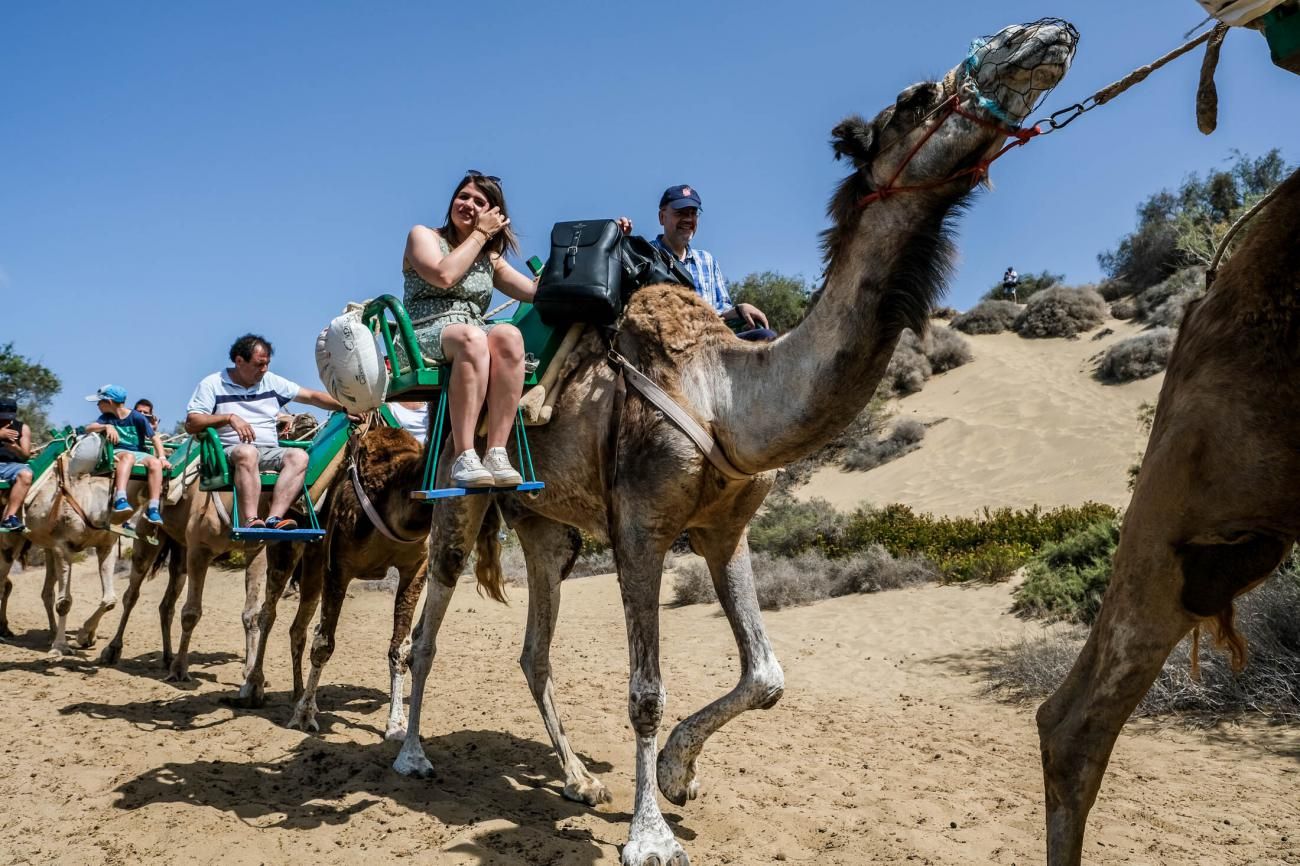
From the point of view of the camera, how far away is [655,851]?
4.39 metres

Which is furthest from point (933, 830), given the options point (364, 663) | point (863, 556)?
point (863, 556)

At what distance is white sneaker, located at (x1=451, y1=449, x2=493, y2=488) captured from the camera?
484cm

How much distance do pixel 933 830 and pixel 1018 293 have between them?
170 feet

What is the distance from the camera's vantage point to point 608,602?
15.8 meters

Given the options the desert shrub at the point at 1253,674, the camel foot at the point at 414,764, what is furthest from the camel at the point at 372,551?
the desert shrub at the point at 1253,674

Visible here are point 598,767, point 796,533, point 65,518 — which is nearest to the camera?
point 598,767

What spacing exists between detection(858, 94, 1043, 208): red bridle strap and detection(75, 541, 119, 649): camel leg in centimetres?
1065

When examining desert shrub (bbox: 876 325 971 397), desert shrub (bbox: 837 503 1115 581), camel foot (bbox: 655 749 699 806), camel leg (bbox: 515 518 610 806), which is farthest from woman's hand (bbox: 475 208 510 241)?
desert shrub (bbox: 876 325 971 397)

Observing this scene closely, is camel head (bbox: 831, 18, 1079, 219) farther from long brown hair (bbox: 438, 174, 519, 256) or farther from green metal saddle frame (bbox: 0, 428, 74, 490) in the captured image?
green metal saddle frame (bbox: 0, 428, 74, 490)

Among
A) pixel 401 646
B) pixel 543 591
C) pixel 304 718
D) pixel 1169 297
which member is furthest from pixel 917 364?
pixel 543 591

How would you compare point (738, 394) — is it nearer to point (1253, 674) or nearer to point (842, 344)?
point (842, 344)

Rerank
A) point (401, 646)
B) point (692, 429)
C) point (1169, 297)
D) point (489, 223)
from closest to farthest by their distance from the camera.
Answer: point (692, 429) < point (489, 223) < point (401, 646) < point (1169, 297)

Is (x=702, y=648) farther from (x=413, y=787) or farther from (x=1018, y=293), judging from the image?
(x=1018, y=293)

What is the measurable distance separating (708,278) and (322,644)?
4258mm
